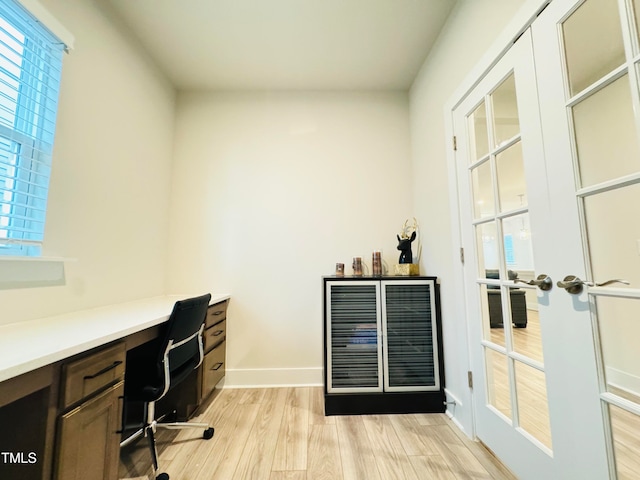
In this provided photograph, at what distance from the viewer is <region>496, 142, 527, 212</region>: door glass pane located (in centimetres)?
130

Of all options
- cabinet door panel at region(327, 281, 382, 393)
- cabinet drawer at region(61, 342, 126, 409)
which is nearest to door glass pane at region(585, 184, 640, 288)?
cabinet door panel at region(327, 281, 382, 393)

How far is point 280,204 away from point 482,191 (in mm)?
1723

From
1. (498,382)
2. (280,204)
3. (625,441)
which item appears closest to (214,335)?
(280,204)

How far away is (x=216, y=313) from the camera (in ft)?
7.34

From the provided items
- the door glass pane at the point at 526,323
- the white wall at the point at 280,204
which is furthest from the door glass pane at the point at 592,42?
the white wall at the point at 280,204

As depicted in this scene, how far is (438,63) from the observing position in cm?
212

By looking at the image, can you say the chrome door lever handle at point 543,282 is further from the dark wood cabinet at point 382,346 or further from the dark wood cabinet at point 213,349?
the dark wood cabinet at point 213,349

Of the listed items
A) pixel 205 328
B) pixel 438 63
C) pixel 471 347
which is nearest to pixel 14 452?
Answer: pixel 205 328

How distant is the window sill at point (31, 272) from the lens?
48.1 inches

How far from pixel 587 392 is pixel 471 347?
69 cm

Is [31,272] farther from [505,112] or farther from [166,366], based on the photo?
[505,112]

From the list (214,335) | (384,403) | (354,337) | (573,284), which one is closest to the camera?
(573,284)

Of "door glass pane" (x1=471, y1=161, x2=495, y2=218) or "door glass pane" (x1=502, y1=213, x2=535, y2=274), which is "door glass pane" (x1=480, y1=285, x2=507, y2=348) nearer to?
"door glass pane" (x1=502, y1=213, x2=535, y2=274)

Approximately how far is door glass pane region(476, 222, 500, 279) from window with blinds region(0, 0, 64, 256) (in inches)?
92.9
